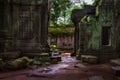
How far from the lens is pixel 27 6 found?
16.4m

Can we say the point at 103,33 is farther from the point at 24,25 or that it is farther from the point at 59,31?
the point at 59,31

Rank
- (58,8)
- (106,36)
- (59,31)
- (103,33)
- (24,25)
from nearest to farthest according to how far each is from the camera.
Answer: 1. (24,25)
2. (103,33)
3. (106,36)
4. (59,31)
5. (58,8)

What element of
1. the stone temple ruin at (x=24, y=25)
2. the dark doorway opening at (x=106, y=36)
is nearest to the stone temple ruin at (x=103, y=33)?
the dark doorway opening at (x=106, y=36)

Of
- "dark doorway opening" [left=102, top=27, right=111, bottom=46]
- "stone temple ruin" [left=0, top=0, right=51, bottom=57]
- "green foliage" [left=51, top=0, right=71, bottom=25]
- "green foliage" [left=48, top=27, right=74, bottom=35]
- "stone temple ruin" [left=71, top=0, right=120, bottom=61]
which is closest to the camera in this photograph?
"stone temple ruin" [left=0, top=0, right=51, bottom=57]

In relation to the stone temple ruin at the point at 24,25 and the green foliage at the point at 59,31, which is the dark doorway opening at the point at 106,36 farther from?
the green foliage at the point at 59,31

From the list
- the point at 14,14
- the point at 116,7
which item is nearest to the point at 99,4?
the point at 116,7

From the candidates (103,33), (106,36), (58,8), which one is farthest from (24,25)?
(58,8)

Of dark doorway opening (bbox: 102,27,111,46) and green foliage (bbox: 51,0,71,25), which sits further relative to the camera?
green foliage (bbox: 51,0,71,25)

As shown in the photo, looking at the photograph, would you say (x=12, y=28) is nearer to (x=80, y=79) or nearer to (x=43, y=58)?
(x=43, y=58)

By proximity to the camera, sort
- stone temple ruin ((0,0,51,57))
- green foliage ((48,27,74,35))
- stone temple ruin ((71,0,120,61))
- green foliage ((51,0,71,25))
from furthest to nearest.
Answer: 1. green foliage ((51,0,71,25))
2. green foliage ((48,27,74,35))
3. stone temple ruin ((71,0,120,61))
4. stone temple ruin ((0,0,51,57))

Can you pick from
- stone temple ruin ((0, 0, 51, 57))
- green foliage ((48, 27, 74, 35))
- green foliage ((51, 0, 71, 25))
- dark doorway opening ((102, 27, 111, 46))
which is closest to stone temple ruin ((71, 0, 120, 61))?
dark doorway opening ((102, 27, 111, 46))

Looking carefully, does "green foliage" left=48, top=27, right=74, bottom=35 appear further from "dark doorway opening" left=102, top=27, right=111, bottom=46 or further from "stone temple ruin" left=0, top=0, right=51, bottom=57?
"stone temple ruin" left=0, top=0, right=51, bottom=57

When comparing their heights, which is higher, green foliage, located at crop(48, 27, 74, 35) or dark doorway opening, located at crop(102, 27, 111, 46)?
green foliage, located at crop(48, 27, 74, 35)

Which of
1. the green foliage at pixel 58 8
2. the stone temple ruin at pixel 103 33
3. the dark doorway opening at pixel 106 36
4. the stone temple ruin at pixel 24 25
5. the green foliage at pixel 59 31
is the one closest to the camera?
the stone temple ruin at pixel 24 25
